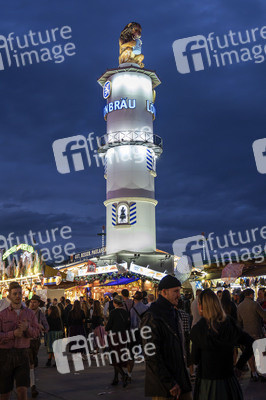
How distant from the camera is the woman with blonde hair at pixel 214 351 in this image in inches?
180

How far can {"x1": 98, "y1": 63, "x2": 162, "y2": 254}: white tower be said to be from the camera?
37094 millimetres

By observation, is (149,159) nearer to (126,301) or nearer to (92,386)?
(126,301)

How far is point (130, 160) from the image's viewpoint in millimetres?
37531

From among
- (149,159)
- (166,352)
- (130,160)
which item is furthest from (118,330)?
(149,159)

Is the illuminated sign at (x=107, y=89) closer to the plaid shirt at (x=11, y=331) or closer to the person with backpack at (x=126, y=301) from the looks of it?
the person with backpack at (x=126, y=301)

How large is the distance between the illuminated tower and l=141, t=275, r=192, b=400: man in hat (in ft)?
104

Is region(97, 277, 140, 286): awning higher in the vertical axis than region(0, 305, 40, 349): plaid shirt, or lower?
higher

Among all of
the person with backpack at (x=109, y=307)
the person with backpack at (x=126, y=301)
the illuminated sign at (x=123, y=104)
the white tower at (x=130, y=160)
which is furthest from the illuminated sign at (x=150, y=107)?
the person with backpack at (x=126, y=301)

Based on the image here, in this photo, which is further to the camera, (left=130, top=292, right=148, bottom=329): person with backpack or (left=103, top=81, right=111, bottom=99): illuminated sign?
(left=103, top=81, right=111, bottom=99): illuminated sign

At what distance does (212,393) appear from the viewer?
180 inches

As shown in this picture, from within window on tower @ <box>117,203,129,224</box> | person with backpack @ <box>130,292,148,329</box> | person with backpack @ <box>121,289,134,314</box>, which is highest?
window on tower @ <box>117,203,129,224</box>

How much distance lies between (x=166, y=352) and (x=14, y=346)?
280 cm

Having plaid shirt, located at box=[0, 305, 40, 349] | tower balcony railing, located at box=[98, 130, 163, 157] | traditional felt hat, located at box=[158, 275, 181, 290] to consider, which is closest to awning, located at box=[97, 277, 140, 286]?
tower balcony railing, located at box=[98, 130, 163, 157]

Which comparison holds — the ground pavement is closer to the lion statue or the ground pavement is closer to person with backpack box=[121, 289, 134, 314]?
person with backpack box=[121, 289, 134, 314]
